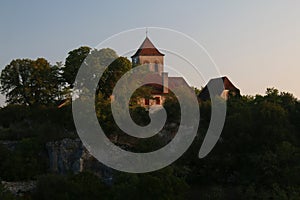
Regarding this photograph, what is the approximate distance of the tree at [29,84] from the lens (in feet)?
77.8

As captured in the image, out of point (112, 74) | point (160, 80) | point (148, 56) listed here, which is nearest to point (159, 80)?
point (160, 80)

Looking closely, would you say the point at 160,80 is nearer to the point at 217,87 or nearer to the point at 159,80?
the point at 159,80

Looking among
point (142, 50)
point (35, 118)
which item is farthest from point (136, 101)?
point (142, 50)

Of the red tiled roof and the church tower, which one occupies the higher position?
the church tower

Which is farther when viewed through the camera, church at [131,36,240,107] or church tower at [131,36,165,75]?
church tower at [131,36,165,75]

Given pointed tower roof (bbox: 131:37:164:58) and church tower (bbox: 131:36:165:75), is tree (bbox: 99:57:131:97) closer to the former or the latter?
church tower (bbox: 131:36:165:75)

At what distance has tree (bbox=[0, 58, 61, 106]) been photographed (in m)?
23.7

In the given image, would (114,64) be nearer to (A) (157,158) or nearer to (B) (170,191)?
(A) (157,158)

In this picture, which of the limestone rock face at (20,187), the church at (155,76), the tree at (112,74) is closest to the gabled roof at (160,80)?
the church at (155,76)

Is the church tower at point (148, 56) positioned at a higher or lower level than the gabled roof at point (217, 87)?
higher

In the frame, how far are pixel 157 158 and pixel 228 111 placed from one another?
4.81 metres

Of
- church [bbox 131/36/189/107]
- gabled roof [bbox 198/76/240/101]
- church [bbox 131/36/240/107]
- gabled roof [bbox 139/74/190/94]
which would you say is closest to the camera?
gabled roof [bbox 139/74/190/94]

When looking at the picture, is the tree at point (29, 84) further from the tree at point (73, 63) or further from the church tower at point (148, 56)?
the church tower at point (148, 56)

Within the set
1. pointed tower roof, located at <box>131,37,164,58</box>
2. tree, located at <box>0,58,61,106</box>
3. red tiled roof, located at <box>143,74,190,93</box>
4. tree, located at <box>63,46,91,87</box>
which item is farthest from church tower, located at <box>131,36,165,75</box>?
tree, located at <box>0,58,61,106</box>
